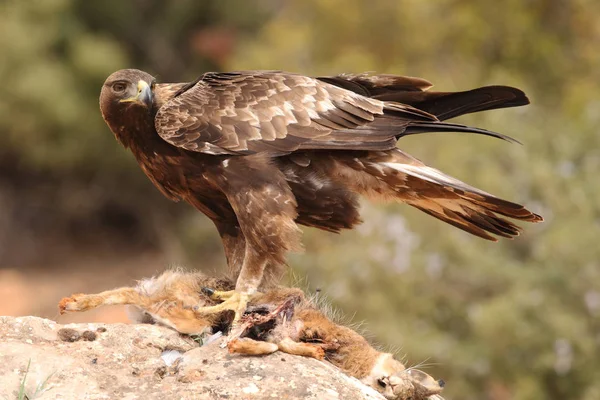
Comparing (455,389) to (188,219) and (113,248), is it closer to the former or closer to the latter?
(188,219)

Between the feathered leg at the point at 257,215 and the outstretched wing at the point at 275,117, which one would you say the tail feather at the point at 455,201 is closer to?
the outstretched wing at the point at 275,117

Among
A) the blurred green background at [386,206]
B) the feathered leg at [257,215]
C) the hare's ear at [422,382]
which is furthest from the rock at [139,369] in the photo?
the blurred green background at [386,206]

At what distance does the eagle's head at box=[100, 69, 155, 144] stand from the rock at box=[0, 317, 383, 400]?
106cm

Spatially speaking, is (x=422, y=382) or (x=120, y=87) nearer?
(x=422, y=382)

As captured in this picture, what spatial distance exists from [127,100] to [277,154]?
0.80m

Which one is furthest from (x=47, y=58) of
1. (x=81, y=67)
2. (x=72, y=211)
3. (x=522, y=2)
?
(x=522, y=2)

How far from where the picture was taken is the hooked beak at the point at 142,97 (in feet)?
16.0

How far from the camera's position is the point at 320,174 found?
5.02 metres

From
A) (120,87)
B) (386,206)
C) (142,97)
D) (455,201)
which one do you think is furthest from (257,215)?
(386,206)

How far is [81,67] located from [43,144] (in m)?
1.92

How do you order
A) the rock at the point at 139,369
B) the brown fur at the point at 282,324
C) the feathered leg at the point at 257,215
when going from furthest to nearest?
1. the feathered leg at the point at 257,215
2. the brown fur at the point at 282,324
3. the rock at the point at 139,369

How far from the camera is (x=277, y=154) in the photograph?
16.0 ft

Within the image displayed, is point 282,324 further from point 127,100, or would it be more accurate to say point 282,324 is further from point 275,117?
point 127,100

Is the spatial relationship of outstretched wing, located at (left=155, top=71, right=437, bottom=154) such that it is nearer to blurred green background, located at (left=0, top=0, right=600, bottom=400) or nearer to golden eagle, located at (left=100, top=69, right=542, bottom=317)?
golden eagle, located at (left=100, top=69, right=542, bottom=317)
